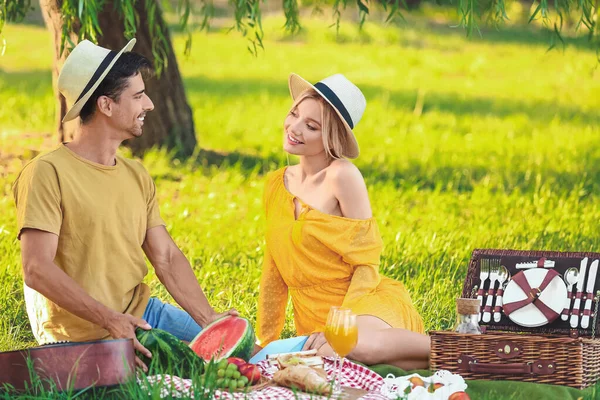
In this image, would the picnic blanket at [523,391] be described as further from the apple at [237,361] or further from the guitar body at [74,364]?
the guitar body at [74,364]

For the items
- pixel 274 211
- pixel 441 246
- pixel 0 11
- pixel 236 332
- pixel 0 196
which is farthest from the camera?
pixel 0 196

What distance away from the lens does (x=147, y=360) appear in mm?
4762

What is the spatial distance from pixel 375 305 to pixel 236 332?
2.40 ft

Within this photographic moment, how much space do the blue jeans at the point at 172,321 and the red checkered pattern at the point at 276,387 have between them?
0.51m

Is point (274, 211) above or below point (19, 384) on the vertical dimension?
above

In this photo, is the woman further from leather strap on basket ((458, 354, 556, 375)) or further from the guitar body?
the guitar body

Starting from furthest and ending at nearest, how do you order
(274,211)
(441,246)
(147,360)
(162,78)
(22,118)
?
1. (22,118)
2. (162,78)
3. (441,246)
4. (274,211)
5. (147,360)

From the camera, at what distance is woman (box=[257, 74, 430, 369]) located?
5.35m

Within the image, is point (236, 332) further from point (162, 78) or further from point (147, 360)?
point (162, 78)

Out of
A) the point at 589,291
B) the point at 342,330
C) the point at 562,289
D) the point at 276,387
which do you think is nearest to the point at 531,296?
the point at 562,289

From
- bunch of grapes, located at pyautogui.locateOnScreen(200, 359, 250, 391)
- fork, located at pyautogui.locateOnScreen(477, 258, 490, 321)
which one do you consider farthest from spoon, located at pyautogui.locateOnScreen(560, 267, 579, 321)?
bunch of grapes, located at pyautogui.locateOnScreen(200, 359, 250, 391)

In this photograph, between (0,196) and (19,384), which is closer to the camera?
(19,384)

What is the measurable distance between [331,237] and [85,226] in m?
1.23

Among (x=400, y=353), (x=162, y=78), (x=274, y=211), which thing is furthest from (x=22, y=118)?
(x=400, y=353)
